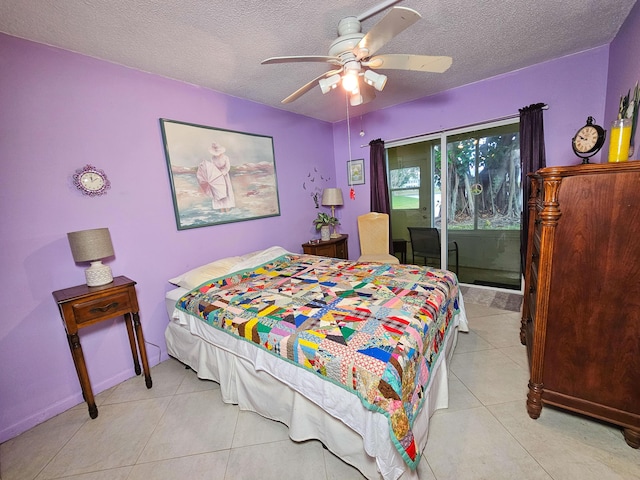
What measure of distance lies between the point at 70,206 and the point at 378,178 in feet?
10.9

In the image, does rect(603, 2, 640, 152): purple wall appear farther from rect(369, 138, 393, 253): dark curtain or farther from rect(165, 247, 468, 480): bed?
rect(369, 138, 393, 253): dark curtain

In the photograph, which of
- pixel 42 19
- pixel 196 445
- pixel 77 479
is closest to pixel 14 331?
pixel 77 479

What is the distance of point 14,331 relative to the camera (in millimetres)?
1686

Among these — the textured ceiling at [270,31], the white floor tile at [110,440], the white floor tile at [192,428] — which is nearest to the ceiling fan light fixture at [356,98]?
the textured ceiling at [270,31]

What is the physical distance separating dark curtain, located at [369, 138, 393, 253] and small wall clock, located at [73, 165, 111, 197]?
3.06m

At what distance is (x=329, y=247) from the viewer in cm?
365

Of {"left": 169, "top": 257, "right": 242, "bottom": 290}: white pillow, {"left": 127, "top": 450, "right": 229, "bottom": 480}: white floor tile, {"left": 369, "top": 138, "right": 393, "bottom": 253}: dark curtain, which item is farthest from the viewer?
{"left": 369, "top": 138, "right": 393, "bottom": 253}: dark curtain

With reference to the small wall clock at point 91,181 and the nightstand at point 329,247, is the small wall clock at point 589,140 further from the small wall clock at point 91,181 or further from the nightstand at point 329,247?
the small wall clock at point 91,181

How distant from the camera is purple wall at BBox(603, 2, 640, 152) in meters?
1.73

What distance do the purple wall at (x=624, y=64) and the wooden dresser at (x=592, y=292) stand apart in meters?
0.73

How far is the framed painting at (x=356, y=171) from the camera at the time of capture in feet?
13.3

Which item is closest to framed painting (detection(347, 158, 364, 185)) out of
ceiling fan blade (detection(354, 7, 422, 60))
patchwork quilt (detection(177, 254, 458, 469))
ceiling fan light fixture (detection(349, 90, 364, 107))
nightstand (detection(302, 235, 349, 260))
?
nightstand (detection(302, 235, 349, 260))

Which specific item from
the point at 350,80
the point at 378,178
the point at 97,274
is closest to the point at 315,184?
the point at 378,178

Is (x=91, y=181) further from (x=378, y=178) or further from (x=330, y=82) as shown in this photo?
(x=378, y=178)
